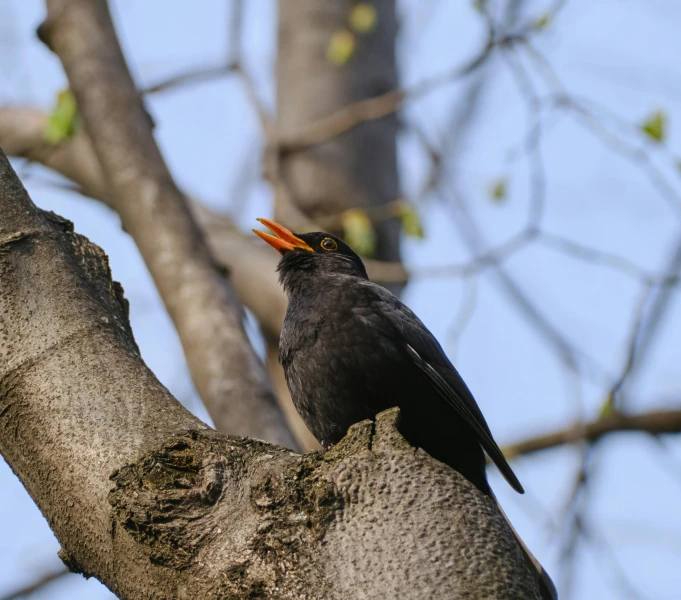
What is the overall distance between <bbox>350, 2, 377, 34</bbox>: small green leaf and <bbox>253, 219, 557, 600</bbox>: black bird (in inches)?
129

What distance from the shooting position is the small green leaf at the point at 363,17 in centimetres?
683

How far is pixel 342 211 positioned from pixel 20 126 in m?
2.76

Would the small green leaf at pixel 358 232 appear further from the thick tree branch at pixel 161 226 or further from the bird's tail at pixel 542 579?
the bird's tail at pixel 542 579

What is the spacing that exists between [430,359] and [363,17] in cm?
377

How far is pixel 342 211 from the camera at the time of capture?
253 inches

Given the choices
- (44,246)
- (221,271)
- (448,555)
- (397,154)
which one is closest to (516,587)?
(448,555)

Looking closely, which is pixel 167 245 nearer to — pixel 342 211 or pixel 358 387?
pixel 358 387

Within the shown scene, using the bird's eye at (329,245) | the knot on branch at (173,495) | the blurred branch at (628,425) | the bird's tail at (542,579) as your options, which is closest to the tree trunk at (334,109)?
the bird's eye at (329,245)

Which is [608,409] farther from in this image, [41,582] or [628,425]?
[41,582]

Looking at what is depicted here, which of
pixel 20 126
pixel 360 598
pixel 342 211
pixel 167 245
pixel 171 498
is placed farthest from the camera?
pixel 20 126

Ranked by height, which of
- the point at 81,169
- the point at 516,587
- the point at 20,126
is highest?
the point at 20,126

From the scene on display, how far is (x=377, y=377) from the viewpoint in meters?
3.88

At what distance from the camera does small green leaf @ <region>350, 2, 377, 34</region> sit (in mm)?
6828

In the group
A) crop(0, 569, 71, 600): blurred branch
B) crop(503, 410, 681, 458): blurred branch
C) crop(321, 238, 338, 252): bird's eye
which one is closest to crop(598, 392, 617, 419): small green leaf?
crop(503, 410, 681, 458): blurred branch
